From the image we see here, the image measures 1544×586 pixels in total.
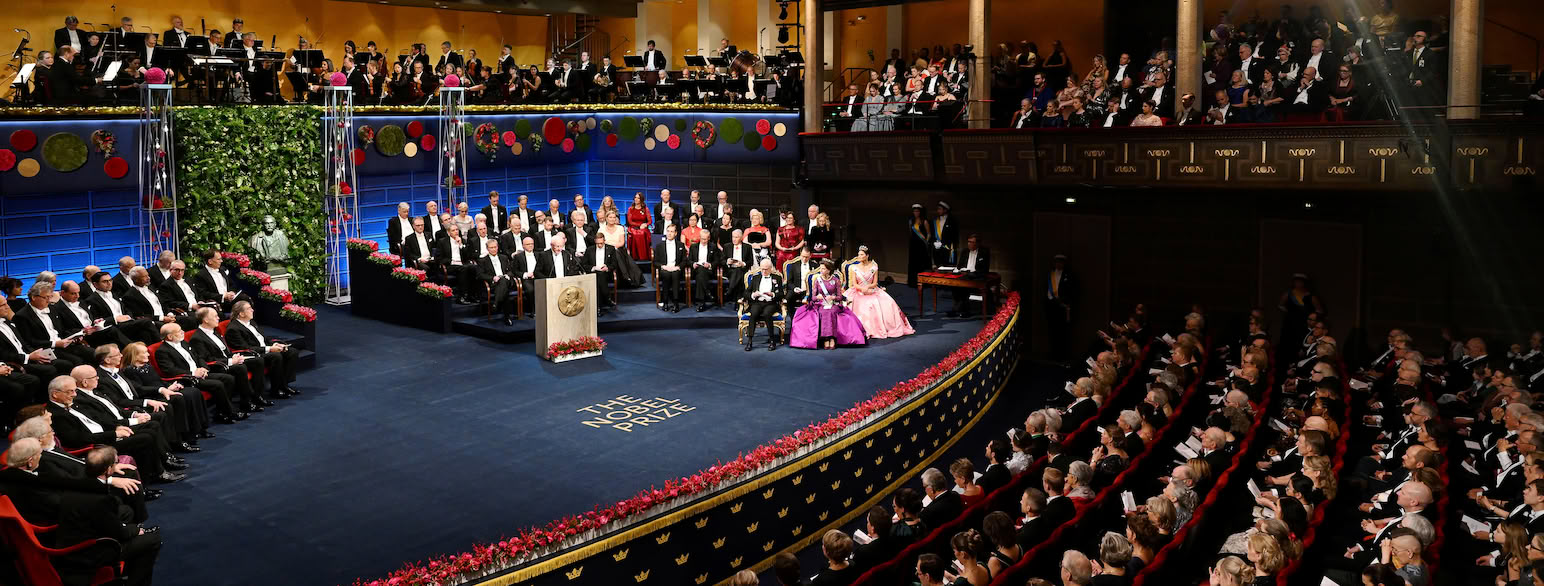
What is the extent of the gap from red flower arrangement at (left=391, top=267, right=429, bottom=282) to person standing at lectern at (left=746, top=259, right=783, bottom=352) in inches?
166

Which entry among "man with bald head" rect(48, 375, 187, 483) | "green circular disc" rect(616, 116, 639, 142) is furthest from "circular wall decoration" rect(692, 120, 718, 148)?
"man with bald head" rect(48, 375, 187, 483)

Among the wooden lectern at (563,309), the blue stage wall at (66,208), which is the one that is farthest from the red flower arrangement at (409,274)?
the blue stage wall at (66,208)

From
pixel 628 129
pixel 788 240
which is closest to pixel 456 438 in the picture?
pixel 788 240

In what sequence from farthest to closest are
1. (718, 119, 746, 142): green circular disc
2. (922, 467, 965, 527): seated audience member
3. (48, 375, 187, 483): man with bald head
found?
(718, 119, 746, 142): green circular disc
(48, 375, 187, 483): man with bald head
(922, 467, 965, 527): seated audience member

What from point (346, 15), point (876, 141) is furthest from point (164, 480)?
point (346, 15)

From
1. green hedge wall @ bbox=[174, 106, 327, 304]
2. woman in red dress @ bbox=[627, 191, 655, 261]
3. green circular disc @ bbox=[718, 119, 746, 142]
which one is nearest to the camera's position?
green hedge wall @ bbox=[174, 106, 327, 304]

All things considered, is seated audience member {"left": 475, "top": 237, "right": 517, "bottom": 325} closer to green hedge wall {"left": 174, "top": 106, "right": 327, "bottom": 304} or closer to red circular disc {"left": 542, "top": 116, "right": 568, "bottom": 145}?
green hedge wall {"left": 174, "top": 106, "right": 327, "bottom": 304}

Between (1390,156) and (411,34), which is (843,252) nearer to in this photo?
(1390,156)

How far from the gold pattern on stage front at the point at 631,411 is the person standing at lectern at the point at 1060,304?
5.96 meters

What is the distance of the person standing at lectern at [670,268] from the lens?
16047 millimetres

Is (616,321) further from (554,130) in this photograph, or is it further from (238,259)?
(554,130)

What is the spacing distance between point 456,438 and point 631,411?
169cm

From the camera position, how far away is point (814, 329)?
14.2 m

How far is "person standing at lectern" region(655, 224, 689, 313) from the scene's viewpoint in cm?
1605
